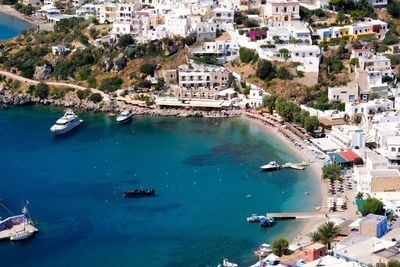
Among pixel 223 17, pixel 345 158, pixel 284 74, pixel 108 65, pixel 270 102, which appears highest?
pixel 223 17

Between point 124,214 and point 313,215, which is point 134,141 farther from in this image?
point 313,215

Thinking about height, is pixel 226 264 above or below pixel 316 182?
below

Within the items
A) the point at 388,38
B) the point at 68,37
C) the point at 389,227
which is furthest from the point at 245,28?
the point at 389,227

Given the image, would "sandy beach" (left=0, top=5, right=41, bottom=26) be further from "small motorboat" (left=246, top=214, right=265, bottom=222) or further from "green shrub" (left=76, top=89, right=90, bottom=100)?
"small motorboat" (left=246, top=214, right=265, bottom=222)

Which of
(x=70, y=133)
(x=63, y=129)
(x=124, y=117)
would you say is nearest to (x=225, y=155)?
(x=124, y=117)

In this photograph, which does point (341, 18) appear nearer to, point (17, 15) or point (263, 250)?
point (263, 250)

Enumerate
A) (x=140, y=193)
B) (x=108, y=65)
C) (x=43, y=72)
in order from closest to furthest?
(x=140, y=193), (x=108, y=65), (x=43, y=72)

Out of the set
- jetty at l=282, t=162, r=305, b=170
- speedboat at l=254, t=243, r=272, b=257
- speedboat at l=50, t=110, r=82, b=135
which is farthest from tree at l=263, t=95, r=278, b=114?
speedboat at l=254, t=243, r=272, b=257
